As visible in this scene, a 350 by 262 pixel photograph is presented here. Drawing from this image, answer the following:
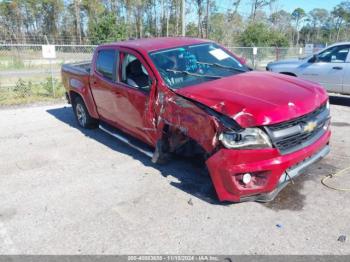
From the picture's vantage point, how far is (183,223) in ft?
11.8

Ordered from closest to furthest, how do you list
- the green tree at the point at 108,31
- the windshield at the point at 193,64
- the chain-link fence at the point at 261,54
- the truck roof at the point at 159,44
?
the windshield at the point at 193,64 → the truck roof at the point at 159,44 → the chain-link fence at the point at 261,54 → the green tree at the point at 108,31

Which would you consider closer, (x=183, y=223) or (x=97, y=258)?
(x=97, y=258)

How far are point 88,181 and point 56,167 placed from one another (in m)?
0.86

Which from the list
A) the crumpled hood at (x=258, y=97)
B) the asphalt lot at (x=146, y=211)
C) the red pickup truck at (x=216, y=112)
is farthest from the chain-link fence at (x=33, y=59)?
the crumpled hood at (x=258, y=97)

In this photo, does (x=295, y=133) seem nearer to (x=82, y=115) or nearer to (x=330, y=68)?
(x=82, y=115)

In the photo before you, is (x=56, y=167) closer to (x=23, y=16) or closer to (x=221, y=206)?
(x=221, y=206)

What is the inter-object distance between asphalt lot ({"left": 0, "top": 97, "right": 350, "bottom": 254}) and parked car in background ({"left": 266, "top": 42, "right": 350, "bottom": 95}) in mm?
3813

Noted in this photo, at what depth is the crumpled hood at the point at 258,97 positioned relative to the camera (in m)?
3.47

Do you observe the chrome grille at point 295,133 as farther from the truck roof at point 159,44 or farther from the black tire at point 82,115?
the black tire at point 82,115

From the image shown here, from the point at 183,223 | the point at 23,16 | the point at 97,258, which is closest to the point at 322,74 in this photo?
the point at 183,223

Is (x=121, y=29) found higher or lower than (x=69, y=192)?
higher

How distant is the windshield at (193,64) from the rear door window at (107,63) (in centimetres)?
102

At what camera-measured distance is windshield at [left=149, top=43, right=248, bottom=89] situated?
458 centimetres

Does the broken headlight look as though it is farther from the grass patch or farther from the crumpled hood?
the grass patch
